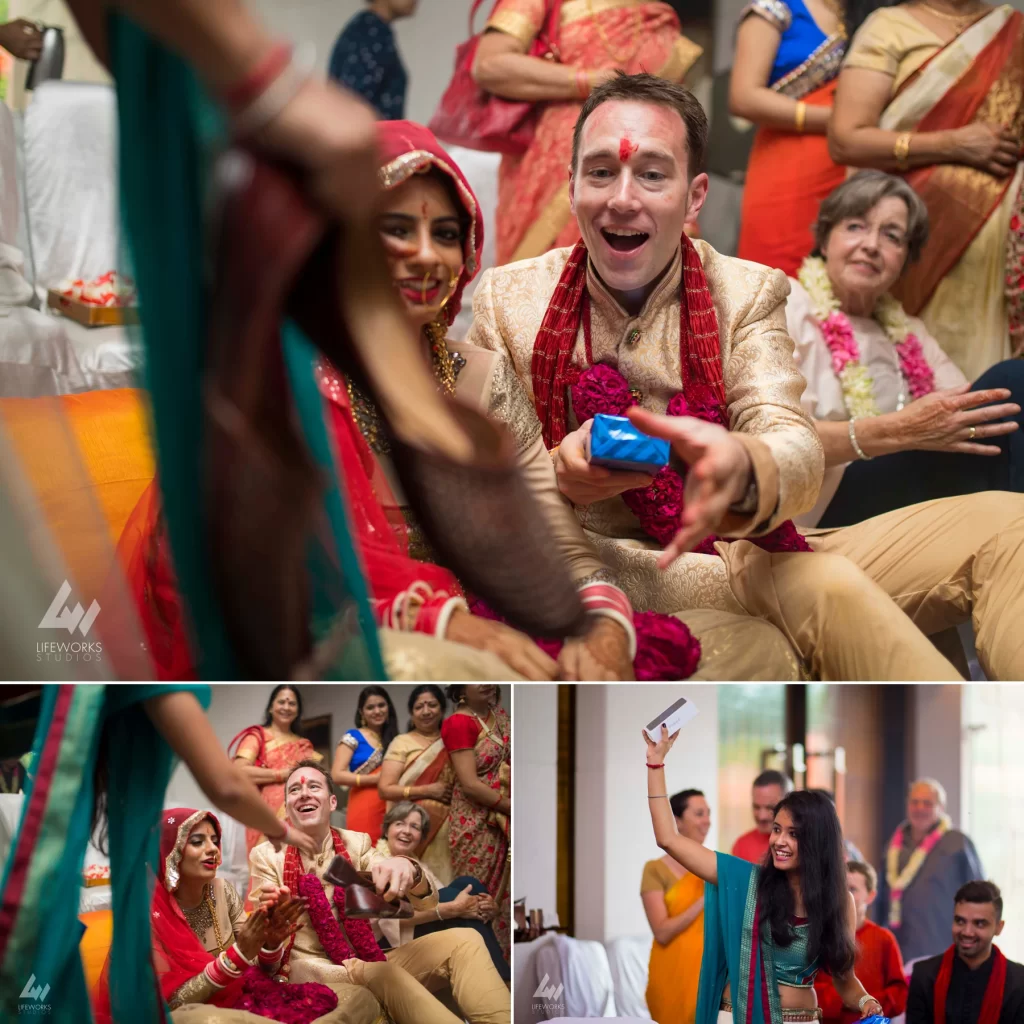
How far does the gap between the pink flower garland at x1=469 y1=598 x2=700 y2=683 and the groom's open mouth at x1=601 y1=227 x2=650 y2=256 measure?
1.77 ft

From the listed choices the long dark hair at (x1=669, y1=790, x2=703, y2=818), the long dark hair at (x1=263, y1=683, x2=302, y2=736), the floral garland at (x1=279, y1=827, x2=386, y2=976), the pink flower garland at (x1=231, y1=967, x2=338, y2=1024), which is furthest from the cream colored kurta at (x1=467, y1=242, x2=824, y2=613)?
the pink flower garland at (x1=231, y1=967, x2=338, y2=1024)

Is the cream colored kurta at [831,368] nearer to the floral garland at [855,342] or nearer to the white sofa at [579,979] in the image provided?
the floral garland at [855,342]

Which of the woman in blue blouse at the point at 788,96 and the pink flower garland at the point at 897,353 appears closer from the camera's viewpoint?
the pink flower garland at the point at 897,353

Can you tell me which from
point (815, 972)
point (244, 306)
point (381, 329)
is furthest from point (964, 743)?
point (244, 306)

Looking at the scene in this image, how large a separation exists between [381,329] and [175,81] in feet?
1.09

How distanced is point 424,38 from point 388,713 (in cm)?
150

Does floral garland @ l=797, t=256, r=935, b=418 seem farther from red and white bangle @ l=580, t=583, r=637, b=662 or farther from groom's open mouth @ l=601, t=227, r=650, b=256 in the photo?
red and white bangle @ l=580, t=583, r=637, b=662

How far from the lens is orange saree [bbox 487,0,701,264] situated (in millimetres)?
2643

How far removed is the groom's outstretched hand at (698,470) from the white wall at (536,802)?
0.39m

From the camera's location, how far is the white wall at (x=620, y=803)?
79.9 inches

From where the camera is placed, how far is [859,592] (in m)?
2.00

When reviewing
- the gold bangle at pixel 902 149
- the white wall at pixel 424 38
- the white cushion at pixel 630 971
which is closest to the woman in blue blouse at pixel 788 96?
the gold bangle at pixel 902 149

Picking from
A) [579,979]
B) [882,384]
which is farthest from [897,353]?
[579,979]

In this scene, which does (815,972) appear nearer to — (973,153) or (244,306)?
(244,306)
